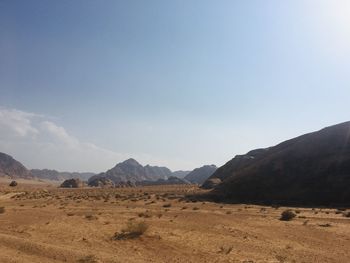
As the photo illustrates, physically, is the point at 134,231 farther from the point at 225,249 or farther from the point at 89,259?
the point at 89,259

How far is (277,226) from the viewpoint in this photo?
2506 cm

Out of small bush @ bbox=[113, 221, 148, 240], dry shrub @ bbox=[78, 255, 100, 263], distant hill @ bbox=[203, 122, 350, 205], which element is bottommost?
dry shrub @ bbox=[78, 255, 100, 263]

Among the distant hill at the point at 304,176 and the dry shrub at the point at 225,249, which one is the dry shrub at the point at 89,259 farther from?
the distant hill at the point at 304,176

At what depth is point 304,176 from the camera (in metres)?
54.4

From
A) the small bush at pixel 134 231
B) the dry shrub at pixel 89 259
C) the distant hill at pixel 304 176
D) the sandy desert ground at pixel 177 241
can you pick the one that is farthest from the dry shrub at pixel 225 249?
the distant hill at pixel 304 176

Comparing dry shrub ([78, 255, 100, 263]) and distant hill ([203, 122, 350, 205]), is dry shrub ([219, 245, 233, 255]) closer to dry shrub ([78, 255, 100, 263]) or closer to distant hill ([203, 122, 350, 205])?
dry shrub ([78, 255, 100, 263])

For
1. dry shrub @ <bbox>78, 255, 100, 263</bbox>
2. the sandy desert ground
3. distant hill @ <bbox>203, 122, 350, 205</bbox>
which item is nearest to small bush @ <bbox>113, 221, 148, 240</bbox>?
the sandy desert ground

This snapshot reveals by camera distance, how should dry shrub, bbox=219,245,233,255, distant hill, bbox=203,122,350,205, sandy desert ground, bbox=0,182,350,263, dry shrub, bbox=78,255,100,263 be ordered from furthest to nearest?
distant hill, bbox=203,122,350,205
dry shrub, bbox=219,245,233,255
sandy desert ground, bbox=0,182,350,263
dry shrub, bbox=78,255,100,263

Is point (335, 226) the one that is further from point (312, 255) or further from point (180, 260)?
point (180, 260)

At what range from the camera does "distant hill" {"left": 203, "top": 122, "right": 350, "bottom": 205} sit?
49344 mm

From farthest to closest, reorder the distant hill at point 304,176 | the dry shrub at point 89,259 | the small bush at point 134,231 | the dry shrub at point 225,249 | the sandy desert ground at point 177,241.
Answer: the distant hill at point 304,176
the small bush at point 134,231
the dry shrub at point 225,249
the sandy desert ground at point 177,241
the dry shrub at point 89,259

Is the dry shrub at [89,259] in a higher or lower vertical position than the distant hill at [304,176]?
lower

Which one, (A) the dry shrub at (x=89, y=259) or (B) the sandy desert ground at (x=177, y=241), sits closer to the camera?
(A) the dry shrub at (x=89, y=259)

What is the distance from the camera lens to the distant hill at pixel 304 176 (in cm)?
4934
